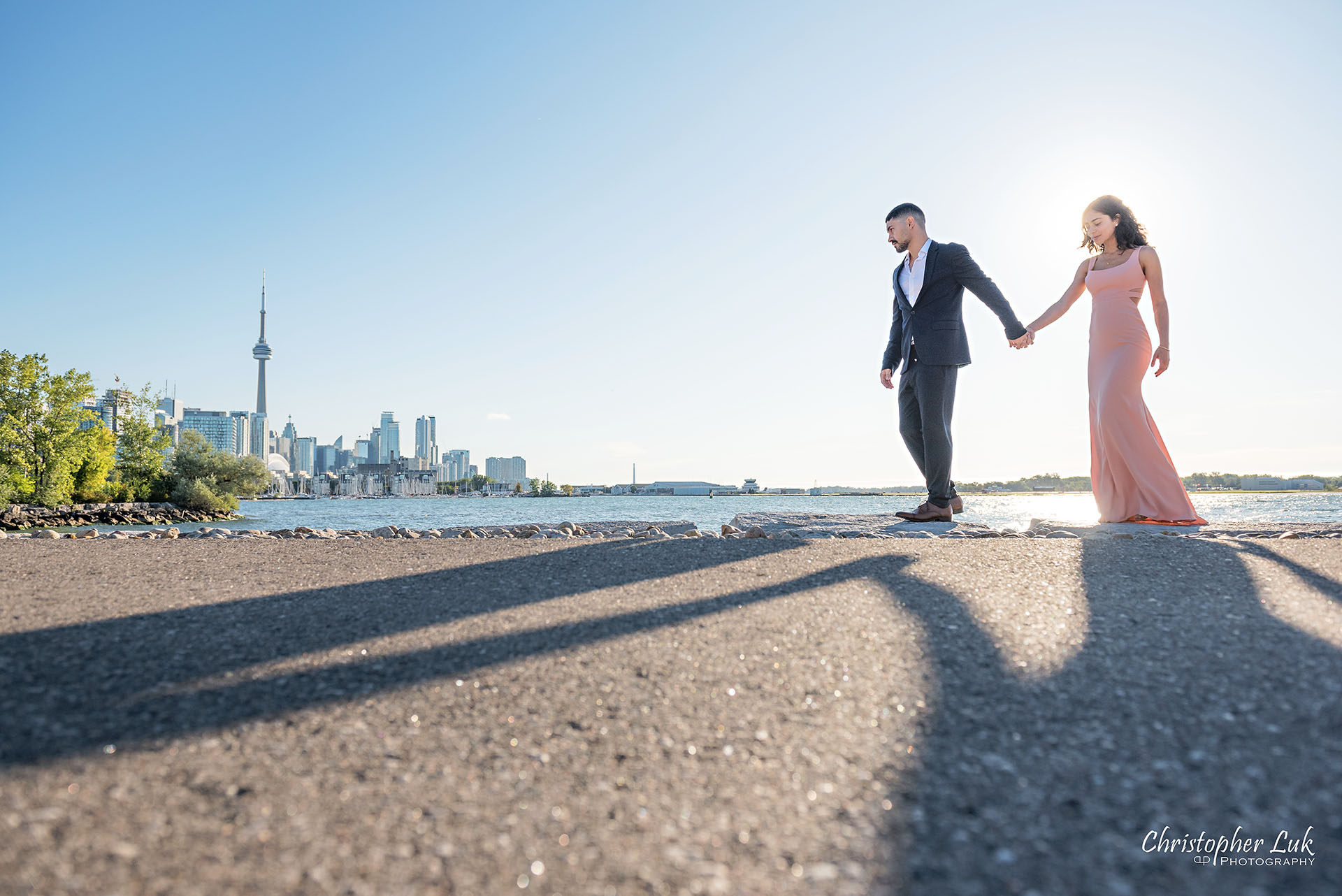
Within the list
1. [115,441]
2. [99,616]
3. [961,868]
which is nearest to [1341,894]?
[961,868]

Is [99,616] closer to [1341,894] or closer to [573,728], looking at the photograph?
[573,728]

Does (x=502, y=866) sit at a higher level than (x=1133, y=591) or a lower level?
lower

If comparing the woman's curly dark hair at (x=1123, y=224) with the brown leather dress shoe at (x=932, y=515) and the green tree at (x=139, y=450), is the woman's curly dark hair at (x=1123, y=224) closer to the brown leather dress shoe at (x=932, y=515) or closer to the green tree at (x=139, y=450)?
the brown leather dress shoe at (x=932, y=515)

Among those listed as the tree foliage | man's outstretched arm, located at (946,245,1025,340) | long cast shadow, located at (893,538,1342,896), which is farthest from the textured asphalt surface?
the tree foliage

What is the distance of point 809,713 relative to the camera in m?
1.48

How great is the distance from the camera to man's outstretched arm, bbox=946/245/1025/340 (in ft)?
18.7

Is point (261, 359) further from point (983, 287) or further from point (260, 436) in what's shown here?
point (983, 287)

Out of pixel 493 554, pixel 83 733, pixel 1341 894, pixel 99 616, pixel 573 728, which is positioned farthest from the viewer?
pixel 493 554

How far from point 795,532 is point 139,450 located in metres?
43.6

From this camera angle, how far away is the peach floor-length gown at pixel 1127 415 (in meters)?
5.53

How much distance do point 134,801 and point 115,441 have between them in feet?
143

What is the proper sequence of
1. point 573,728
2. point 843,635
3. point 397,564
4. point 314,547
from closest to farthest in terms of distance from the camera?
point 573,728 → point 843,635 → point 397,564 → point 314,547

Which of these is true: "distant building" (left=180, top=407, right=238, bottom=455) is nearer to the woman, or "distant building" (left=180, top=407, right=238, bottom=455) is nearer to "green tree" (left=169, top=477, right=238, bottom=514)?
"green tree" (left=169, top=477, right=238, bottom=514)

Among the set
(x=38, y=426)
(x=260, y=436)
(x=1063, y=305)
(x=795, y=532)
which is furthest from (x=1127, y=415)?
(x=260, y=436)
